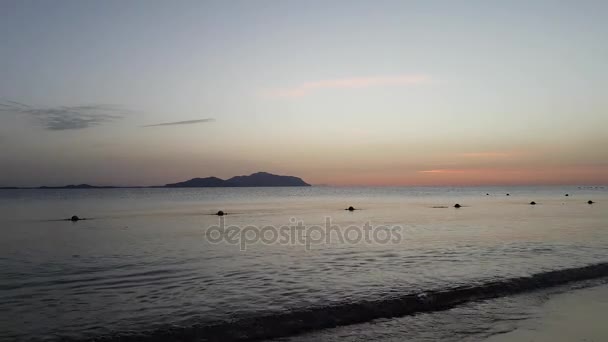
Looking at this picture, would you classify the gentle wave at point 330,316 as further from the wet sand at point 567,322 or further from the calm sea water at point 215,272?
the wet sand at point 567,322

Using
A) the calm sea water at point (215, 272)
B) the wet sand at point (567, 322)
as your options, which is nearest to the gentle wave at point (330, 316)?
the calm sea water at point (215, 272)

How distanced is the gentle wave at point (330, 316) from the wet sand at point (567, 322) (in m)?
1.91

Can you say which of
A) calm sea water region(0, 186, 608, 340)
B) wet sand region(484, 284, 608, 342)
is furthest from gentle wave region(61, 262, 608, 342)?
wet sand region(484, 284, 608, 342)

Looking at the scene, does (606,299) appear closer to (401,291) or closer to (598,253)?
(401,291)

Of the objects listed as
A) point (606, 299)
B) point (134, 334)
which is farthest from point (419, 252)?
point (134, 334)

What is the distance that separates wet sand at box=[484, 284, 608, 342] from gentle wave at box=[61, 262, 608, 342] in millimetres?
1910

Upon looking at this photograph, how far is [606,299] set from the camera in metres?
13.9

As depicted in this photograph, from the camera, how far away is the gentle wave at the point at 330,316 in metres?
11.1

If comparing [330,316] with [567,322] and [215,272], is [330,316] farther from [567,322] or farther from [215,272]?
[215,272]

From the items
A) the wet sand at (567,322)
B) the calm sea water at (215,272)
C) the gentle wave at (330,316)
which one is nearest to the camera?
the wet sand at (567,322)

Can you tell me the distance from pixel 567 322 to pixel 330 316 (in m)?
6.14

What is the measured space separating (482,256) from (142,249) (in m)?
19.1

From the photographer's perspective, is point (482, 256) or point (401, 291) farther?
point (482, 256)

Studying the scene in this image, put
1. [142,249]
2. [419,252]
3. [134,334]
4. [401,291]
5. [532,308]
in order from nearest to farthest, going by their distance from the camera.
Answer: [134,334], [532,308], [401,291], [419,252], [142,249]
